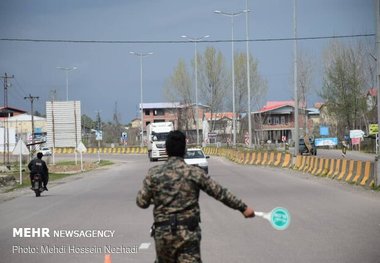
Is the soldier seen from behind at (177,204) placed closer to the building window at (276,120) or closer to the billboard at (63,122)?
the billboard at (63,122)

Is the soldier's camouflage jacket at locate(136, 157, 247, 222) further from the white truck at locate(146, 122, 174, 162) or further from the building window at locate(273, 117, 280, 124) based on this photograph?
the building window at locate(273, 117, 280, 124)

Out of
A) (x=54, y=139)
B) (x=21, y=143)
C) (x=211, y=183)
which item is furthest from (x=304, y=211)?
(x=54, y=139)

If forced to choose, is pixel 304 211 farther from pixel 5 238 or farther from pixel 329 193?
pixel 5 238

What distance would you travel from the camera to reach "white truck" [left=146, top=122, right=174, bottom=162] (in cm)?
5650

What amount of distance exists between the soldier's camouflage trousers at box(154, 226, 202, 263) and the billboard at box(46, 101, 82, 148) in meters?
41.7

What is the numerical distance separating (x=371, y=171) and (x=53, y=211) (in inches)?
454

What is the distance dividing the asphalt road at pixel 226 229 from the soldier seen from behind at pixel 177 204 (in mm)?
3568

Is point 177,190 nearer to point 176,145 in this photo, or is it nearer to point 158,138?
point 176,145

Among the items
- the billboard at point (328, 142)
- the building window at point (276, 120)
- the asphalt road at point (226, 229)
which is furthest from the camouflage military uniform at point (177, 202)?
the building window at point (276, 120)

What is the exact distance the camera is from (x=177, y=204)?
5699 millimetres

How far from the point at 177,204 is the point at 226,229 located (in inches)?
275

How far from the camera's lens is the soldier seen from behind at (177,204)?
5605mm

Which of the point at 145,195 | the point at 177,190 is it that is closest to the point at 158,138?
the point at 145,195

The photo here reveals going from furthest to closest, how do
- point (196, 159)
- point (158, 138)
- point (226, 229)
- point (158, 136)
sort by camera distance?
point (158, 136) → point (158, 138) → point (196, 159) → point (226, 229)
